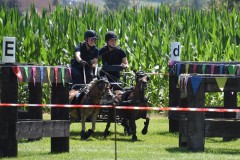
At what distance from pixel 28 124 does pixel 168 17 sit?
55.4ft

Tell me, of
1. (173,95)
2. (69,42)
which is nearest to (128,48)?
(69,42)

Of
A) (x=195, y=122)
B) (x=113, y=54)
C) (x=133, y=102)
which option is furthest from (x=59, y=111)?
(x=113, y=54)

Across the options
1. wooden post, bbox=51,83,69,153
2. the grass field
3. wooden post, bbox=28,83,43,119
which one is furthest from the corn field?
wooden post, bbox=51,83,69,153

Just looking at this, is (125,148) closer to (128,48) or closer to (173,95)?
(173,95)

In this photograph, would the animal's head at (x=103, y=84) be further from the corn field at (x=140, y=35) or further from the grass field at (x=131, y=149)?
the corn field at (x=140, y=35)

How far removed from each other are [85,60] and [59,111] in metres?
5.50

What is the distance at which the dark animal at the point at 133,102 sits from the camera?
22328 millimetres

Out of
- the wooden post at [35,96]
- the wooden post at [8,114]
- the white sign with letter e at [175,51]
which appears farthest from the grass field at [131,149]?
the white sign with letter e at [175,51]

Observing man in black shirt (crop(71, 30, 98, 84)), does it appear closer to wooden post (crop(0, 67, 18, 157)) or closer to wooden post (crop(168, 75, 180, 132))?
wooden post (crop(168, 75, 180, 132))

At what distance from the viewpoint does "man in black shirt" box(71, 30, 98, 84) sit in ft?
77.4

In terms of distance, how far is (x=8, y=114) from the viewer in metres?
17.2

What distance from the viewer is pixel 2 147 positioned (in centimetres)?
1728

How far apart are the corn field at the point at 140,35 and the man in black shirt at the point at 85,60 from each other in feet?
24.4

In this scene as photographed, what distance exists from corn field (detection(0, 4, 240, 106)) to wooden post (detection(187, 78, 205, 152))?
1229 cm
